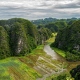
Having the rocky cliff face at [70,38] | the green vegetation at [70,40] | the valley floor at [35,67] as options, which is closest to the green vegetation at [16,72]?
the valley floor at [35,67]

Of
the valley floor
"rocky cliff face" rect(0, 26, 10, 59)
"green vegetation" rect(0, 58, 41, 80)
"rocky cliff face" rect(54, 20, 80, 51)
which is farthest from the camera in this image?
"rocky cliff face" rect(54, 20, 80, 51)

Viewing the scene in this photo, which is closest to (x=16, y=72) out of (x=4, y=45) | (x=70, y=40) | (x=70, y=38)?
(x=4, y=45)

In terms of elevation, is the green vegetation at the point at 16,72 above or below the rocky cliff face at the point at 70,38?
below

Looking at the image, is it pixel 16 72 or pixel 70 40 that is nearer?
A: pixel 16 72

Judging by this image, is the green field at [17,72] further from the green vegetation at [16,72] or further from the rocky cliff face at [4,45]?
the rocky cliff face at [4,45]

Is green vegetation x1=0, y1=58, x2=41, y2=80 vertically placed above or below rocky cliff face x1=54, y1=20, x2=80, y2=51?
below

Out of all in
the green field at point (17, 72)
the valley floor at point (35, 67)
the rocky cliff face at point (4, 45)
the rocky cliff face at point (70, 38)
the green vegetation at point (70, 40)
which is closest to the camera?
the green field at point (17, 72)

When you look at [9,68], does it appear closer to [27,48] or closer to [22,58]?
[22,58]

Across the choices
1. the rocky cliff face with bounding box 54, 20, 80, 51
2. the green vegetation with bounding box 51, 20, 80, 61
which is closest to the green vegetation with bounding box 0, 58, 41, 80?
the green vegetation with bounding box 51, 20, 80, 61

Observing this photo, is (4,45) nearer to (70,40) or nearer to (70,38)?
(70,40)

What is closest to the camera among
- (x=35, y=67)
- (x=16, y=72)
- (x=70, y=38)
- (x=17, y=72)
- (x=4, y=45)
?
(x=16, y=72)

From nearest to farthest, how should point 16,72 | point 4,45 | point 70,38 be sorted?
point 16,72 < point 4,45 < point 70,38

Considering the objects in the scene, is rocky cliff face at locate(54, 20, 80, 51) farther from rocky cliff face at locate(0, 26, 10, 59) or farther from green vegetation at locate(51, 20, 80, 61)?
rocky cliff face at locate(0, 26, 10, 59)
